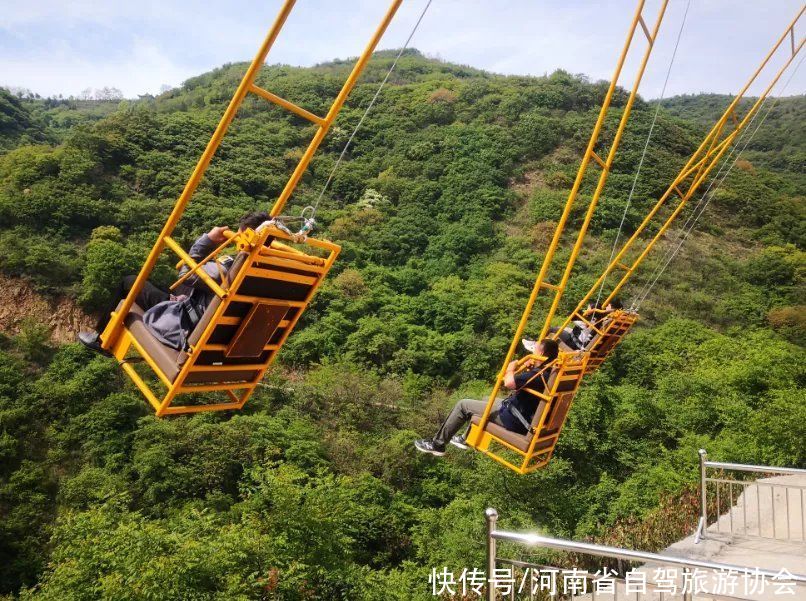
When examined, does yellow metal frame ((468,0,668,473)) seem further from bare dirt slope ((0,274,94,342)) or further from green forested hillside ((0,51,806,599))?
bare dirt slope ((0,274,94,342))

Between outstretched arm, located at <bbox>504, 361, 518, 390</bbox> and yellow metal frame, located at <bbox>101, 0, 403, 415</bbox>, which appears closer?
yellow metal frame, located at <bbox>101, 0, 403, 415</bbox>

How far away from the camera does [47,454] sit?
15.8m

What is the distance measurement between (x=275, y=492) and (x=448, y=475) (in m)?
6.37

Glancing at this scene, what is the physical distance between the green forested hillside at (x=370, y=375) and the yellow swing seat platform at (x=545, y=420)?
490cm

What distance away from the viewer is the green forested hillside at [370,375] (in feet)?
40.7

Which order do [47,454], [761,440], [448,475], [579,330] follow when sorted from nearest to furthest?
[579,330], [761,440], [47,454], [448,475]

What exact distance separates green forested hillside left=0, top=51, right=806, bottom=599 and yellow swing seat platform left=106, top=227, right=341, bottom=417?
766 cm

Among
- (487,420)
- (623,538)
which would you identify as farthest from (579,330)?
(623,538)

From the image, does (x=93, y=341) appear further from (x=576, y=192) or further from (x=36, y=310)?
(x=36, y=310)

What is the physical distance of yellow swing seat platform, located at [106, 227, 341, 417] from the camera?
11.1 ft

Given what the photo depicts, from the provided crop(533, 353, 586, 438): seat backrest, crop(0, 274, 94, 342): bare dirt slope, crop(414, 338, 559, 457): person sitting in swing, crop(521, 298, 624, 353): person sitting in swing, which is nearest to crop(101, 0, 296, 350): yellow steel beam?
crop(414, 338, 559, 457): person sitting in swing

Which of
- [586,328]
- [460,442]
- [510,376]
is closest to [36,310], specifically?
[460,442]

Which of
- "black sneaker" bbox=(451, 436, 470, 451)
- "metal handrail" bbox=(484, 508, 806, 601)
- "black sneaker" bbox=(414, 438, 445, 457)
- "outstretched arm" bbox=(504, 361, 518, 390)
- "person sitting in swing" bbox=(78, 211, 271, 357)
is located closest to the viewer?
"metal handrail" bbox=(484, 508, 806, 601)

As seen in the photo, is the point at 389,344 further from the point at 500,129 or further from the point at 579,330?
the point at 500,129
